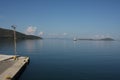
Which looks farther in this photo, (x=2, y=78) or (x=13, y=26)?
(x=13, y=26)

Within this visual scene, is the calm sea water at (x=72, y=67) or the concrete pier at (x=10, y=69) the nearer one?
the concrete pier at (x=10, y=69)

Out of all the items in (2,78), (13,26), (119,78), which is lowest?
(119,78)

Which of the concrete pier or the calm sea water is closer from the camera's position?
the concrete pier

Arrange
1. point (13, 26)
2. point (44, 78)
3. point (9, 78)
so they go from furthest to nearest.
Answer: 1. point (13, 26)
2. point (44, 78)
3. point (9, 78)

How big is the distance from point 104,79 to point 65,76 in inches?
277

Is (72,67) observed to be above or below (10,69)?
below

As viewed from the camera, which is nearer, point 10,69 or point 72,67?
point 10,69

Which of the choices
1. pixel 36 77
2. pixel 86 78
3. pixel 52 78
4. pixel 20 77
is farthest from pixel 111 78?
pixel 20 77

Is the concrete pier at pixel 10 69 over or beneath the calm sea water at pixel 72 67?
over

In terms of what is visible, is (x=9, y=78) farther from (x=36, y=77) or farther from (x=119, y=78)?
(x=119, y=78)

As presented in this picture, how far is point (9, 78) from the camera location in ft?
74.4

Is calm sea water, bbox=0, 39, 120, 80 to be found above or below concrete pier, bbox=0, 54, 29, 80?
below

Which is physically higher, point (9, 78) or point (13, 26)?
point (13, 26)

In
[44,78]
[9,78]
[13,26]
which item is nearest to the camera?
[9,78]
